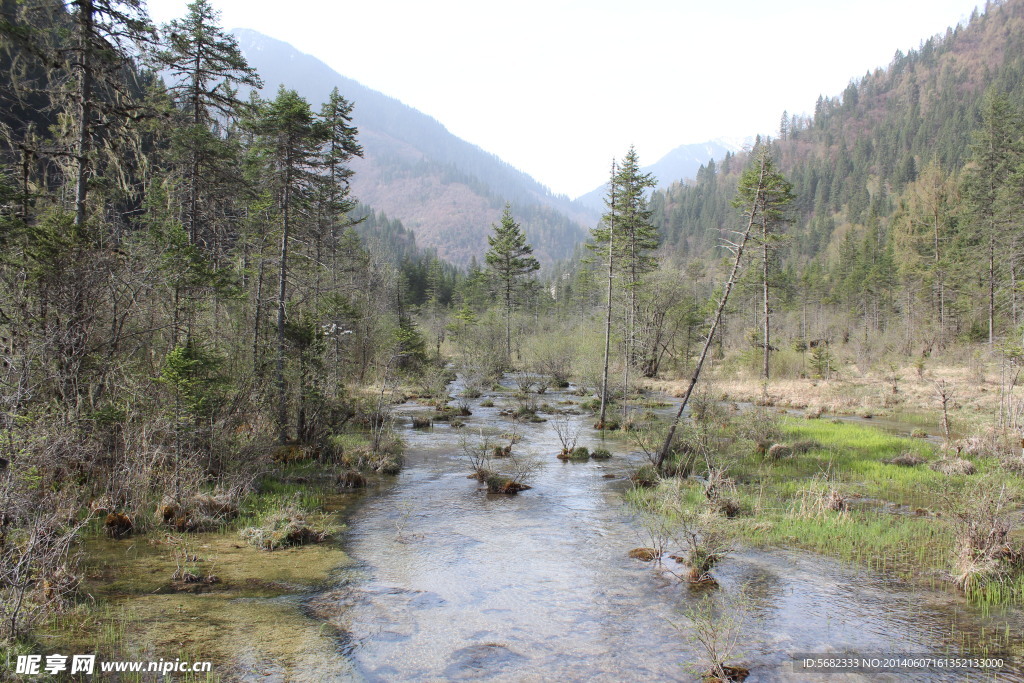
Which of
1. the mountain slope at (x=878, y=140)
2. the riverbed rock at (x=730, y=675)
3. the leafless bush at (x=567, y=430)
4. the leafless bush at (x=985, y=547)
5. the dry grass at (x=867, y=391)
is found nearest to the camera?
the riverbed rock at (x=730, y=675)

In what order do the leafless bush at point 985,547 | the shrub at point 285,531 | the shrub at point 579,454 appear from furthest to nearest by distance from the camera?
the shrub at point 579,454
the shrub at point 285,531
the leafless bush at point 985,547

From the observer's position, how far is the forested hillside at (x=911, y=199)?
4144 cm

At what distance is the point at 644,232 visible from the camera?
1395 inches

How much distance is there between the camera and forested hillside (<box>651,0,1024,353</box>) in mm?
41438

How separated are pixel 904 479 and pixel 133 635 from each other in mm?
17822

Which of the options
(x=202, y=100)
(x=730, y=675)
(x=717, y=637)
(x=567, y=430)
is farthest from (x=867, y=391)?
(x=202, y=100)

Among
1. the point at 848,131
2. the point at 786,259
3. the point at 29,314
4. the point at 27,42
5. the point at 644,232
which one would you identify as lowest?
the point at 29,314

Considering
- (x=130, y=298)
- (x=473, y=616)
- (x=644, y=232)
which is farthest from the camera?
(x=644, y=232)

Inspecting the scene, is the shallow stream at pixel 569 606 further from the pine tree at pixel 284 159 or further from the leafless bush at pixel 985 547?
the pine tree at pixel 284 159

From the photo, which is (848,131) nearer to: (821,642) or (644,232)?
(644,232)

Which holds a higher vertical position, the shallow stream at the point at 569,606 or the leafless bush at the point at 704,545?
the leafless bush at the point at 704,545

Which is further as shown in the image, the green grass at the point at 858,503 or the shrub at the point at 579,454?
the shrub at the point at 579,454

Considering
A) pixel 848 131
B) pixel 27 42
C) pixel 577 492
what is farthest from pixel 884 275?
pixel 848 131

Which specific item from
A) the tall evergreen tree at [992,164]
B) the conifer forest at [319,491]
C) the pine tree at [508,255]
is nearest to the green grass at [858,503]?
the conifer forest at [319,491]
